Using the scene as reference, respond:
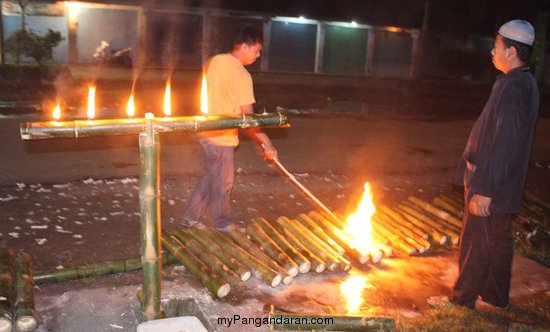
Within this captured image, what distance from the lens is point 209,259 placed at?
14.4ft

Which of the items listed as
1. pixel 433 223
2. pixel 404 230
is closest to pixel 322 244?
pixel 404 230

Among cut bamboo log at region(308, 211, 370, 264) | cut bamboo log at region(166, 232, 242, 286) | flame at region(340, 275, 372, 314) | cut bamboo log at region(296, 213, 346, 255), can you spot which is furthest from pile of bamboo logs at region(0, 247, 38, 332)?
cut bamboo log at region(308, 211, 370, 264)

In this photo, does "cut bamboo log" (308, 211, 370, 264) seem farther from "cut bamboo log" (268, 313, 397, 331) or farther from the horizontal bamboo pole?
the horizontal bamboo pole

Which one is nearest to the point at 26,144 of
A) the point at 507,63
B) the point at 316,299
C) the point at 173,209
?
the point at 173,209

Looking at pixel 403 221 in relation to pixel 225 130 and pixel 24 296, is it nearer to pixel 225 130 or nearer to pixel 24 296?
pixel 225 130

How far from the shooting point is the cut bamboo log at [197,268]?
12.9 feet

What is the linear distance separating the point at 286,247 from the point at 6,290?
7.53ft

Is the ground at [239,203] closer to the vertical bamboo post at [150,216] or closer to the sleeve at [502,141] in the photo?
the vertical bamboo post at [150,216]

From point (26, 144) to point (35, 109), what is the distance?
16.8ft

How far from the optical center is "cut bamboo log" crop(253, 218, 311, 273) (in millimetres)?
4500

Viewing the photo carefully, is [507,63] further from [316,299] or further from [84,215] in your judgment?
[84,215]

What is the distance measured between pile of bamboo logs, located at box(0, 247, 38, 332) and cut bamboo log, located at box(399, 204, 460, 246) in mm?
4028

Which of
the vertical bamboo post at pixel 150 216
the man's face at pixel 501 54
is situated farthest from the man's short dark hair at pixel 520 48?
the vertical bamboo post at pixel 150 216

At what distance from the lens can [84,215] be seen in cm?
590
